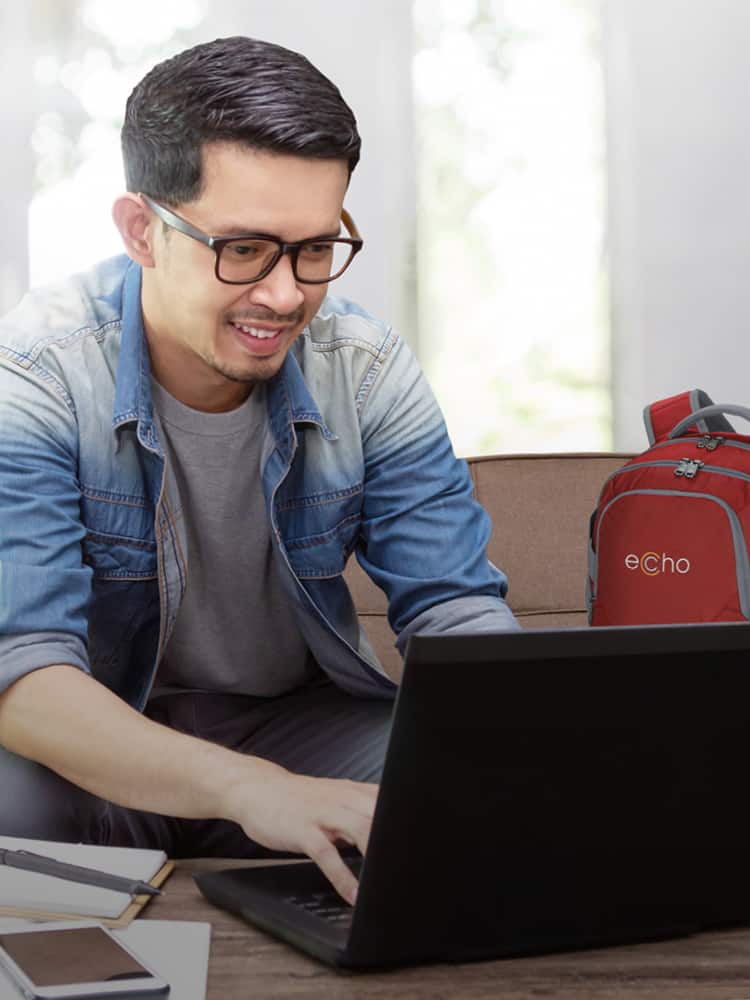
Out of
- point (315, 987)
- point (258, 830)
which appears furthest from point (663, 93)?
point (315, 987)

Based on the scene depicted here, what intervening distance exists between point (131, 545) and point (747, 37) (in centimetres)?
199

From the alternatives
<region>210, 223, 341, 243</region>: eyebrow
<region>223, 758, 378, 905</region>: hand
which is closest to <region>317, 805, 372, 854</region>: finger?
<region>223, 758, 378, 905</region>: hand

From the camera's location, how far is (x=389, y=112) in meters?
2.65

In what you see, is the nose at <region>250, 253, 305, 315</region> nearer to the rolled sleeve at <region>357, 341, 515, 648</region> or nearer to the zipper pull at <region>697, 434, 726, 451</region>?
the rolled sleeve at <region>357, 341, 515, 648</region>

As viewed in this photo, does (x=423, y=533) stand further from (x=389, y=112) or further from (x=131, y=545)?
(x=389, y=112)

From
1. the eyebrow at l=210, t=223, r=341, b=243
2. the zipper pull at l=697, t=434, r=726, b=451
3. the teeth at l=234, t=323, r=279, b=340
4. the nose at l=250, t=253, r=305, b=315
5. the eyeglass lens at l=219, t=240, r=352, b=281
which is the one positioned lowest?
the zipper pull at l=697, t=434, r=726, b=451

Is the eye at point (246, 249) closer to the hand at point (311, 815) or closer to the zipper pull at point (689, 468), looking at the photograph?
the hand at point (311, 815)

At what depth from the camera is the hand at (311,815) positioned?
30.4 inches

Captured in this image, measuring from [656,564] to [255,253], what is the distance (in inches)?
32.2

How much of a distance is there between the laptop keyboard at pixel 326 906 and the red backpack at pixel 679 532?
1041 millimetres

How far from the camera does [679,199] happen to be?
267 centimetres

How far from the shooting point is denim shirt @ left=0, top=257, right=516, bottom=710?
3.98 feet

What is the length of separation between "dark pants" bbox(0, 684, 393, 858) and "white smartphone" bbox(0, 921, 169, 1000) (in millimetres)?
567

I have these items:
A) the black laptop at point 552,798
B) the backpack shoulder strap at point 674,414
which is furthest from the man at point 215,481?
the backpack shoulder strap at point 674,414
